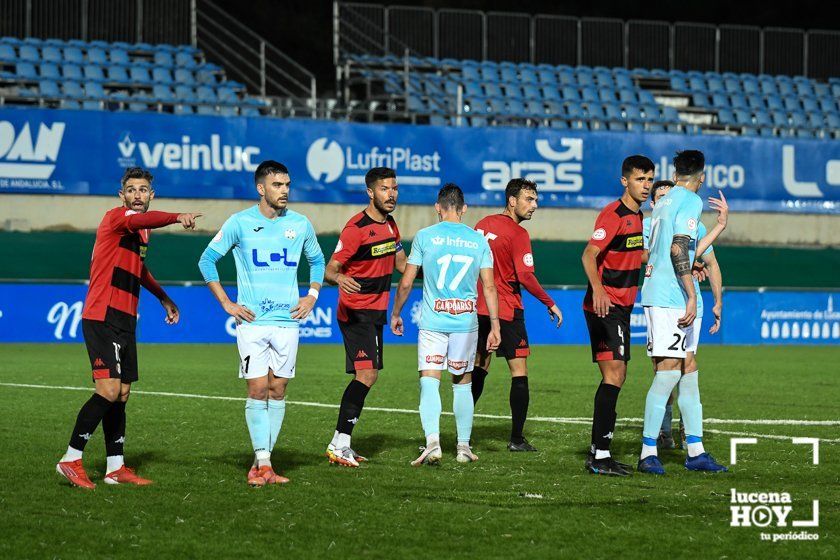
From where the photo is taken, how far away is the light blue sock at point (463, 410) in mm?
9609

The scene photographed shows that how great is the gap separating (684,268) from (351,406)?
109 inches

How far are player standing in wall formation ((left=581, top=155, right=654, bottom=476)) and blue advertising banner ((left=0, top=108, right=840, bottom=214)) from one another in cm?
1980

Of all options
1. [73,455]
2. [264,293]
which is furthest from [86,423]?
[264,293]

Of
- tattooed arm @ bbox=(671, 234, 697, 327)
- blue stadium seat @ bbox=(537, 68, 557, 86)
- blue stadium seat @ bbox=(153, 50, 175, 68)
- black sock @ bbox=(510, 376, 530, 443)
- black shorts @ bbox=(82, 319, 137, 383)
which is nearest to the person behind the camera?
black shorts @ bbox=(82, 319, 137, 383)

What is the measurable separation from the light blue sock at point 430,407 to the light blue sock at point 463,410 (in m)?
0.25

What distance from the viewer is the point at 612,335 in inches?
356

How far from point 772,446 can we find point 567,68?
26552 millimetres

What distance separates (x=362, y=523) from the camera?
694 centimetres

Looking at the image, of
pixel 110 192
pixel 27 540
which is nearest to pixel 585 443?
pixel 27 540

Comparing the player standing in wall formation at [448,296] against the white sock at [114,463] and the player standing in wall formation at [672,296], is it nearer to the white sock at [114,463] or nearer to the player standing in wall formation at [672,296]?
the player standing in wall formation at [672,296]

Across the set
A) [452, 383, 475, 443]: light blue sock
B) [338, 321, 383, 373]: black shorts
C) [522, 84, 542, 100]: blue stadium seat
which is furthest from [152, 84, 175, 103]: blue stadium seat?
[452, 383, 475, 443]: light blue sock

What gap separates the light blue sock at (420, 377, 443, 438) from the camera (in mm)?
9352

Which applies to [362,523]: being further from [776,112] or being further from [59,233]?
[776,112]

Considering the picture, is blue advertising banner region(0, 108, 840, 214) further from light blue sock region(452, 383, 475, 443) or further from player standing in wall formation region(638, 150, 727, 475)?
player standing in wall formation region(638, 150, 727, 475)
